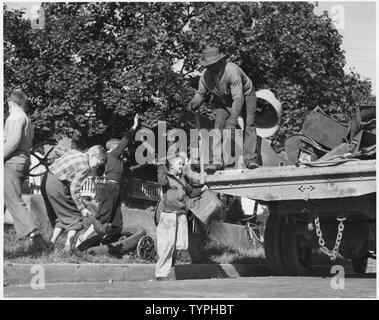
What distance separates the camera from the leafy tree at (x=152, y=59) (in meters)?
19.1

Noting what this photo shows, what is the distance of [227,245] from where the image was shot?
12984 mm

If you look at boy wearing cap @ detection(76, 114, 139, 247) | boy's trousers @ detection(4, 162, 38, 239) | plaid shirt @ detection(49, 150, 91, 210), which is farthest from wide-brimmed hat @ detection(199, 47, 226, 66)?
boy's trousers @ detection(4, 162, 38, 239)

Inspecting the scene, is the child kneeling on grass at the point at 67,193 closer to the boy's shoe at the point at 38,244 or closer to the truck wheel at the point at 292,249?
the boy's shoe at the point at 38,244

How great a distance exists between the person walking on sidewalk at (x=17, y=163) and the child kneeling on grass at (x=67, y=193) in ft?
2.82

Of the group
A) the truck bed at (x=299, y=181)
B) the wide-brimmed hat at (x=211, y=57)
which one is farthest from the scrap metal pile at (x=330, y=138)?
the wide-brimmed hat at (x=211, y=57)

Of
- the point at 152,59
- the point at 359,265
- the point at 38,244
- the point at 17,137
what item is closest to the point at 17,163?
the point at 17,137

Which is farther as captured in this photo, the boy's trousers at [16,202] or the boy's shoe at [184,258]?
the boy's shoe at [184,258]

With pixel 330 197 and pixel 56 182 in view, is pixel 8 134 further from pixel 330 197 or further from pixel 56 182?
pixel 330 197

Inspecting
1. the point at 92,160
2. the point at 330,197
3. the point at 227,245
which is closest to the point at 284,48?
the point at 227,245

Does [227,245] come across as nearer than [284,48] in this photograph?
Yes

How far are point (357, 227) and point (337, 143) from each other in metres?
0.98

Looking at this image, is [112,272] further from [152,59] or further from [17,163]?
[152,59]

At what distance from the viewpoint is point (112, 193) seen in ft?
31.2

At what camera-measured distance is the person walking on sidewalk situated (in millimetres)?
7531
